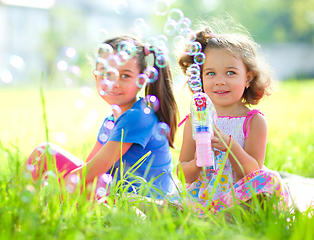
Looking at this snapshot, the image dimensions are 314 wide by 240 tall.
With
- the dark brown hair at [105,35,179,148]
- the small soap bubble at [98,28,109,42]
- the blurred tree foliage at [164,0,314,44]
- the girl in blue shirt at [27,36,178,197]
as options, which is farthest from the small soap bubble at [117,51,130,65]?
the blurred tree foliage at [164,0,314,44]

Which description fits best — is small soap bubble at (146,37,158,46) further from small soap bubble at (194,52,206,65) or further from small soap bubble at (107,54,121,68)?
small soap bubble at (194,52,206,65)

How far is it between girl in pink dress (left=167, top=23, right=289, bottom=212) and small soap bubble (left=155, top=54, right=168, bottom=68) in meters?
0.16

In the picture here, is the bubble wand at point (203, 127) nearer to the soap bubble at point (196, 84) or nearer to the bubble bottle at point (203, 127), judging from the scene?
the bubble bottle at point (203, 127)

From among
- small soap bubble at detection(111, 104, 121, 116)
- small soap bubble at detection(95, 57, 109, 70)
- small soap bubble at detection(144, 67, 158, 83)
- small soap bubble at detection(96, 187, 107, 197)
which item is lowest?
small soap bubble at detection(96, 187, 107, 197)

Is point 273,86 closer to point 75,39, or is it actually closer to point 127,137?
point 127,137

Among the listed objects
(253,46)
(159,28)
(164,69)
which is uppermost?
(159,28)

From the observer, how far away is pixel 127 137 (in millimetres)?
1779

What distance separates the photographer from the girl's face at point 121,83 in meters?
1.93

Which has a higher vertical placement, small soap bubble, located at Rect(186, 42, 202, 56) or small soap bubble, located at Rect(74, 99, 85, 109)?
small soap bubble, located at Rect(186, 42, 202, 56)

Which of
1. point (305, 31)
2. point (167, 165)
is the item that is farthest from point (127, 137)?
point (305, 31)

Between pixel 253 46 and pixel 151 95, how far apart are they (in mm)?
666

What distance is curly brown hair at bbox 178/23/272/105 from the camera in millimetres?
1735

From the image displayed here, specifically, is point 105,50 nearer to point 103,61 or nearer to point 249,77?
point 103,61

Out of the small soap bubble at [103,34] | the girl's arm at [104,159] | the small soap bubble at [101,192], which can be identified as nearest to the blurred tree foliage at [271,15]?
the small soap bubble at [103,34]
